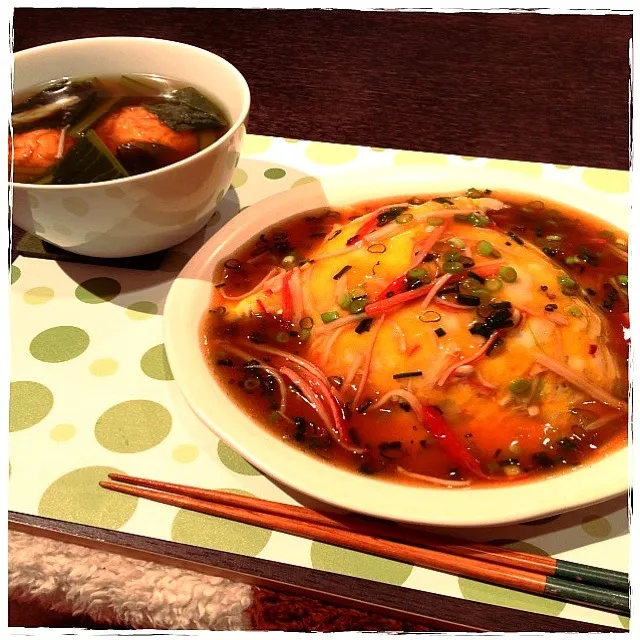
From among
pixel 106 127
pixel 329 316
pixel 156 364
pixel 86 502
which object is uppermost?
pixel 106 127

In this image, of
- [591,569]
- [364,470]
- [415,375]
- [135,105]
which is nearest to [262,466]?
[364,470]

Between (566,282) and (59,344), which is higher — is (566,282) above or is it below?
above

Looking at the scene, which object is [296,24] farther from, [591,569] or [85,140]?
[591,569]

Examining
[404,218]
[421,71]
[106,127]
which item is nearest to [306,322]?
[404,218]

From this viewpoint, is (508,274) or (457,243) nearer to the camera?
(508,274)

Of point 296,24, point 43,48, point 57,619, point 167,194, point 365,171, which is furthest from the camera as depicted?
point 296,24

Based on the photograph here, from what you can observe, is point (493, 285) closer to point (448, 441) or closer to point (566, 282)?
point (566, 282)

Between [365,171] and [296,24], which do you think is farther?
[296,24]
